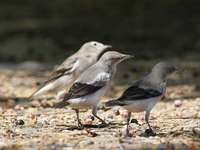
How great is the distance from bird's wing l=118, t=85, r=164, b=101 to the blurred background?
27.1 ft

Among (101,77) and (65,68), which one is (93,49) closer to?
→ (65,68)

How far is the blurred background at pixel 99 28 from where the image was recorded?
14.0 m

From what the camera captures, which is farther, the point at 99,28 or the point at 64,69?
the point at 99,28

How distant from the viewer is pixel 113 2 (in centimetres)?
1830

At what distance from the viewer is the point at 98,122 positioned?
5891mm

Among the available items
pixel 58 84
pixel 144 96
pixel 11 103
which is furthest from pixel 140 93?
pixel 11 103

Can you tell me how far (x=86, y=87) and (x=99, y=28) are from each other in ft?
36.7

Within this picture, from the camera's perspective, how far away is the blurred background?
14.0 meters

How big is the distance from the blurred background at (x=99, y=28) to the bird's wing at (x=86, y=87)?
7751 millimetres

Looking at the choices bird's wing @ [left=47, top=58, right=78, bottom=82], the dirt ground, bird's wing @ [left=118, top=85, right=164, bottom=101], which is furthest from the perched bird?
bird's wing @ [left=118, top=85, right=164, bottom=101]

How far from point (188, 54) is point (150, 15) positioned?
4414mm

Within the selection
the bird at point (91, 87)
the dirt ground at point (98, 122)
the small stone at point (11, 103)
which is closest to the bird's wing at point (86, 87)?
the bird at point (91, 87)

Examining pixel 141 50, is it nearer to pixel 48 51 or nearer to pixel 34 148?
pixel 48 51

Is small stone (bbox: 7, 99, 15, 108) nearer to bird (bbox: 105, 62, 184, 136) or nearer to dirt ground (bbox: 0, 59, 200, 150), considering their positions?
dirt ground (bbox: 0, 59, 200, 150)
